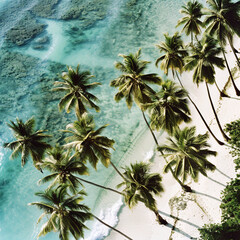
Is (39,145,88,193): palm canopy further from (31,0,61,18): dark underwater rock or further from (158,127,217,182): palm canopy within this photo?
(31,0,61,18): dark underwater rock

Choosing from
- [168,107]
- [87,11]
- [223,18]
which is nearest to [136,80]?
[168,107]

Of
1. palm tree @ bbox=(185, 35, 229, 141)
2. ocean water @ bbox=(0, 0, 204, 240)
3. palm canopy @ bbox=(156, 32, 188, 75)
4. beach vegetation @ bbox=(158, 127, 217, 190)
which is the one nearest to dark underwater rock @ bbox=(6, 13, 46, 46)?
ocean water @ bbox=(0, 0, 204, 240)

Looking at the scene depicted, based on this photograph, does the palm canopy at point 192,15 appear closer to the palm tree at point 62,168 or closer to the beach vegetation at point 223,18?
the beach vegetation at point 223,18

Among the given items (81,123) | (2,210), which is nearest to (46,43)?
(2,210)

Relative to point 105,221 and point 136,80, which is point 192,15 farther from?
point 105,221

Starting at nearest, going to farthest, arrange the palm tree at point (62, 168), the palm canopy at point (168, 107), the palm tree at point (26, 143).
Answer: the palm tree at point (62, 168)
the palm canopy at point (168, 107)
the palm tree at point (26, 143)

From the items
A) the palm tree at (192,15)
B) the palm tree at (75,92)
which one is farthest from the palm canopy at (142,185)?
the palm tree at (192,15)
